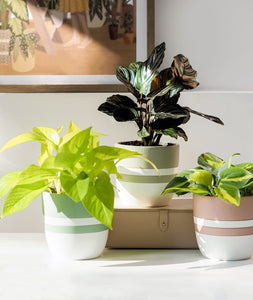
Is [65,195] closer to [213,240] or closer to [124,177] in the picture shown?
[124,177]

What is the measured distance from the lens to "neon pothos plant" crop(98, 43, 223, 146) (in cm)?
123

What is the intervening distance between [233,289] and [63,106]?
0.79m

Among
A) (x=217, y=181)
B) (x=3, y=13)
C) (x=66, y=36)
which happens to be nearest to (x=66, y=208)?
(x=217, y=181)

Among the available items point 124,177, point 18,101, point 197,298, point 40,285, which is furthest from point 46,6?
point 197,298

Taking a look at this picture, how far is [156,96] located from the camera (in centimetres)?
126

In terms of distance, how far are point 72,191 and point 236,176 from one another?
0.41m

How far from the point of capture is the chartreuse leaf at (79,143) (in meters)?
1.12

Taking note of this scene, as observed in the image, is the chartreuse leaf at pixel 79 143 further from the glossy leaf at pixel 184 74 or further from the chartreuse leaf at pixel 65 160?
the glossy leaf at pixel 184 74

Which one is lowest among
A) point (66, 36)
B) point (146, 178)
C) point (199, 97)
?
point (146, 178)

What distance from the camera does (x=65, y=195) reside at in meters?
1.15

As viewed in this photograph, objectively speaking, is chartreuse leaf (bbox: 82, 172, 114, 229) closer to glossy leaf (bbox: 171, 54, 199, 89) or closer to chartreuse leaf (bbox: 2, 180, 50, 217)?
chartreuse leaf (bbox: 2, 180, 50, 217)

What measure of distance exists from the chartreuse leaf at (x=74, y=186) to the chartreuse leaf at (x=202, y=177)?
279 mm

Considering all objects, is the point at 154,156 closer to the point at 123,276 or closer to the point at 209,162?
the point at 209,162

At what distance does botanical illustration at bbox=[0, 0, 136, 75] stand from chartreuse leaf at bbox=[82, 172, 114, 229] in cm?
48
